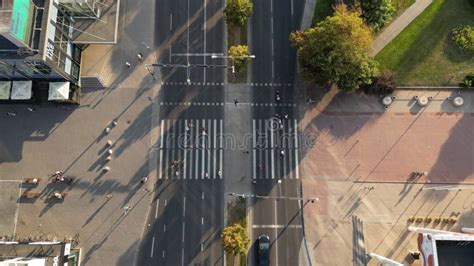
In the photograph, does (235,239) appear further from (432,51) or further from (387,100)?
(432,51)

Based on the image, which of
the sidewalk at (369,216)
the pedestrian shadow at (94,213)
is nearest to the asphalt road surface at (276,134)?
the sidewalk at (369,216)

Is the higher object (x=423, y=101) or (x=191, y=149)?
(x=423, y=101)

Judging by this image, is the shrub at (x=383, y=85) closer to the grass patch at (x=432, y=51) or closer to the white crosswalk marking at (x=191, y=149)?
the grass patch at (x=432, y=51)

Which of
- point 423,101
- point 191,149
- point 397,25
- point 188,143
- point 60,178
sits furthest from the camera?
point 397,25

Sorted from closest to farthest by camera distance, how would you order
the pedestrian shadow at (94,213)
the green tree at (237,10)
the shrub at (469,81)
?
1. the pedestrian shadow at (94,213)
2. the green tree at (237,10)
3. the shrub at (469,81)

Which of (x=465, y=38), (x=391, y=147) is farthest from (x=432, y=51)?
(x=391, y=147)

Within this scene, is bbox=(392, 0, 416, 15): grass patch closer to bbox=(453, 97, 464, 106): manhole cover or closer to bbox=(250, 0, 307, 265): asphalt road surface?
bbox=(250, 0, 307, 265): asphalt road surface

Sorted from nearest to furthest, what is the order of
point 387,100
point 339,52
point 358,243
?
1. point 339,52
2. point 358,243
3. point 387,100
